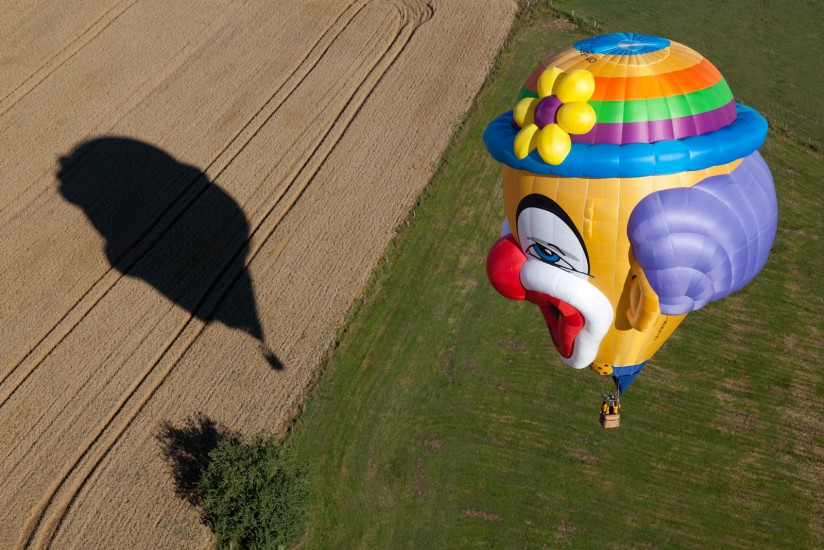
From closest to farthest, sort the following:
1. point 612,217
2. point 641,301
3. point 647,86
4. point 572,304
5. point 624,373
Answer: point 647,86 < point 612,217 < point 641,301 < point 572,304 < point 624,373

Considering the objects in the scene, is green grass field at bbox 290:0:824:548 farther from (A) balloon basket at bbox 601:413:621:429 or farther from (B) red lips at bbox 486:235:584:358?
(B) red lips at bbox 486:235:584:358

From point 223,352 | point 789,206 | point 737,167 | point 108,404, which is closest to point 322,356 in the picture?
point 223,352

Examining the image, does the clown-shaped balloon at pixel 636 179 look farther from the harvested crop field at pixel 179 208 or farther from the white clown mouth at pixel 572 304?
the harvested crop field at pixel 179 208

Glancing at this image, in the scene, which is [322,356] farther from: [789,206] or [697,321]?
[789,206]

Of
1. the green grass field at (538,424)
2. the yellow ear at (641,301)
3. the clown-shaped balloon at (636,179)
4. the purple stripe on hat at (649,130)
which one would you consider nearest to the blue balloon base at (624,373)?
the clown-shaped balloon at (636,179)

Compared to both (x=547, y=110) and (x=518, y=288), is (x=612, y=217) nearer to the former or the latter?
(x=547, y=110)

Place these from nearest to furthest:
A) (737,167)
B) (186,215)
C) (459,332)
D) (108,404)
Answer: (737,167) → (108,404) → (459,332) → (186,215)

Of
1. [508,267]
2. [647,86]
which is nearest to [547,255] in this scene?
[508,267]
